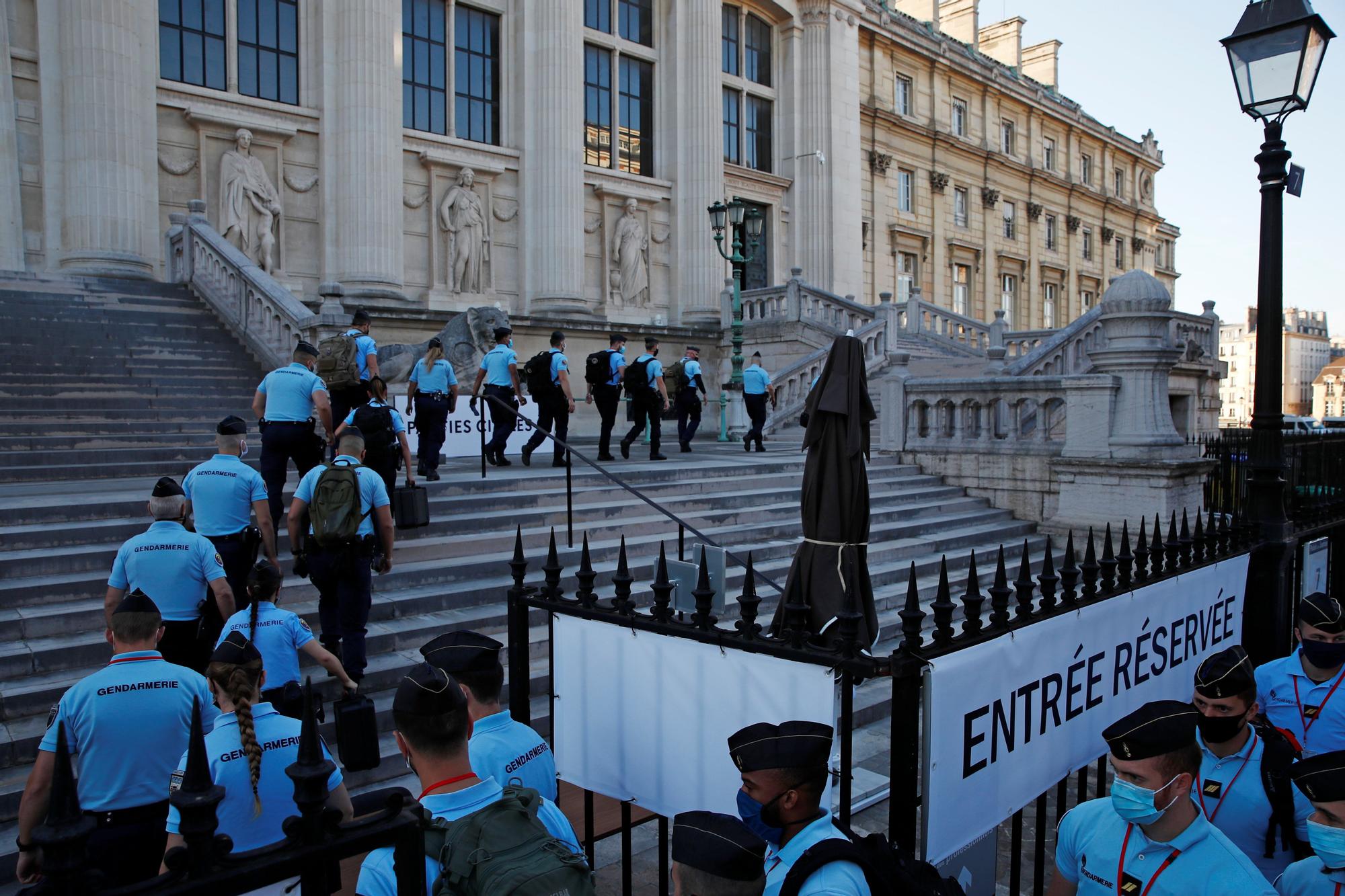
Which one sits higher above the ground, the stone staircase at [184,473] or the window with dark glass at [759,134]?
the window with dark glass at [759,134]

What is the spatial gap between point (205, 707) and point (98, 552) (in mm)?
4069

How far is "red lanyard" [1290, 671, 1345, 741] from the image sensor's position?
4434mm

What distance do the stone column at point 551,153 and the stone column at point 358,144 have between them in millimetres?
3878

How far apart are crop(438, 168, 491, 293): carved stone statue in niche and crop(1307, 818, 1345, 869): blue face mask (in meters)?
22.1

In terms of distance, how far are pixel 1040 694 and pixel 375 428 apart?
18.8ft

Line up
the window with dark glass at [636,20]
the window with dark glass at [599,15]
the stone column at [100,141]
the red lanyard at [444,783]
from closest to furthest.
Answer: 1. the red lanyard at [444,783]
2. the stone column at [100,141]
3. the window with dark glass at [599,15]
4. the window with dark glass at [636,20]

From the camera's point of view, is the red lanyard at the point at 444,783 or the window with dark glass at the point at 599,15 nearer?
the red lanyard at the point at 444,783

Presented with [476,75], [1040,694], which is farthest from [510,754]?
[476,75]

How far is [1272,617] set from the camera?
641 centimetres

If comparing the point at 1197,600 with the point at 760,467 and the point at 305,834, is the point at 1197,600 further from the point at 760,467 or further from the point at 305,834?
the point at 760,467

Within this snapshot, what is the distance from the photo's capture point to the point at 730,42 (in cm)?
3002

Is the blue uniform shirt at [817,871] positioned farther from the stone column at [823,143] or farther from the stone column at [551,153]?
the stone column at [823,143]

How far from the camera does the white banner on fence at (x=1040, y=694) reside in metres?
3.33

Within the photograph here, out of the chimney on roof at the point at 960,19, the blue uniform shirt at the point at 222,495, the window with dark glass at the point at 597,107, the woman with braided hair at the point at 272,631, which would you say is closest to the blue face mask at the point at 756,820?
the woman with braided hair at the point at 272,631
